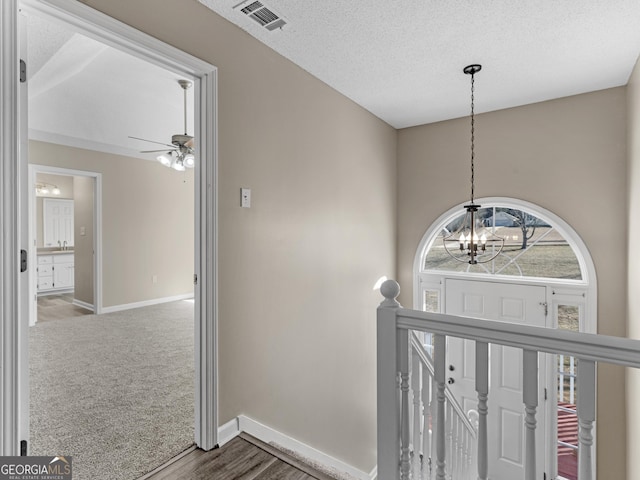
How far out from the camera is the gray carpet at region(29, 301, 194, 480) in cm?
194

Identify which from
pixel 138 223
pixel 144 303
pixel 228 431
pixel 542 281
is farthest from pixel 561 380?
pixel 138 223

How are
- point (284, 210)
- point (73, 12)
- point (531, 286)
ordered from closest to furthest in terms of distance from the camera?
1. point (73, 12)
2. point (284, 210)
3. point (531, 286)

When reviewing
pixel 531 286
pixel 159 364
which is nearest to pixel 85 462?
pixel 159 364

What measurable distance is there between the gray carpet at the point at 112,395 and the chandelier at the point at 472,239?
8.07 feet

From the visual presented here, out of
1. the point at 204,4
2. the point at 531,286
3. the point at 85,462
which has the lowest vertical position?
the point at 85,462

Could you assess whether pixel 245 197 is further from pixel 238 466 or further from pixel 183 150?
pixel 183 150

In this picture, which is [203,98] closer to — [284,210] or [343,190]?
[284,210]

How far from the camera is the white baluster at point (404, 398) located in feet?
4.49

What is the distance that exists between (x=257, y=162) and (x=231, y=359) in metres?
1.27

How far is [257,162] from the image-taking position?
2.30 meters

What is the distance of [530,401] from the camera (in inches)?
43.3

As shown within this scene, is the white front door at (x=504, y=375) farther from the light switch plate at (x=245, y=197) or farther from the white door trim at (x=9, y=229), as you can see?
the white door trim at (x=9, y=229)

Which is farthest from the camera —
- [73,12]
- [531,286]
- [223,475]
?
[531,286]

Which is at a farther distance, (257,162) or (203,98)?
(257,162)
